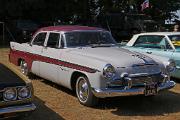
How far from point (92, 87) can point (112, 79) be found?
403 mm

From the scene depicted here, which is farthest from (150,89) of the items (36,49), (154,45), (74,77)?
(154,45)

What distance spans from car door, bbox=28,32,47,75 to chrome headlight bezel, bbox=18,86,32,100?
146 inches

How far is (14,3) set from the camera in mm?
24609

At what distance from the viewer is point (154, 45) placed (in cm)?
1049

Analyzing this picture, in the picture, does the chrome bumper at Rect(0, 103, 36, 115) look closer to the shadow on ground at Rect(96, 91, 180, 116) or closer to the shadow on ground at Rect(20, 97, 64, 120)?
the shadow on ground at Rect(20, 97, 64, 120)

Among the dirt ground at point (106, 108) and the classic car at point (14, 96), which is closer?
the classic car at point (14, 96)

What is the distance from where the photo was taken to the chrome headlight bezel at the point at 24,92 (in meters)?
5.19

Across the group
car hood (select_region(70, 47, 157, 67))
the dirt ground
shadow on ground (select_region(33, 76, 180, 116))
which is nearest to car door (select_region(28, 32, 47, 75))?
the dirt ground

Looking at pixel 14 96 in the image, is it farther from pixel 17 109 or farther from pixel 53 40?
pixel 53 40

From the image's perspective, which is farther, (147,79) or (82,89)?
(82,89)

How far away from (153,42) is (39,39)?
3179mm

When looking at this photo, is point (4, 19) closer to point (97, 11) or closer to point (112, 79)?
point (97, 11)

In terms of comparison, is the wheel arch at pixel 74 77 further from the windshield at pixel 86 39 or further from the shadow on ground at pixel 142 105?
the windshield at pixel 86 39

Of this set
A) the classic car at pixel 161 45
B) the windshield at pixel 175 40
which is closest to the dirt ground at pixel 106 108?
the classic car at pixel 161 45
